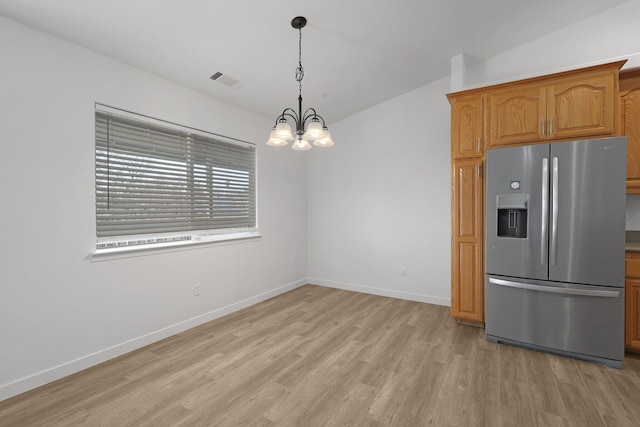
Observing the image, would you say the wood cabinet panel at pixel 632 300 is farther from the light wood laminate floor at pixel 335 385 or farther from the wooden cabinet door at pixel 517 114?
the wooden cabinet door at pixel 517 114

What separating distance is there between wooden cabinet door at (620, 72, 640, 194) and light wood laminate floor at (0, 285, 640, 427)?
62.9 inches

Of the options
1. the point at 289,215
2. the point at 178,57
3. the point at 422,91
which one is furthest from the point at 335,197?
the point at 178,57

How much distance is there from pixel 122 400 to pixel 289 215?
3101 mm

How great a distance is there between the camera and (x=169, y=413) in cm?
191

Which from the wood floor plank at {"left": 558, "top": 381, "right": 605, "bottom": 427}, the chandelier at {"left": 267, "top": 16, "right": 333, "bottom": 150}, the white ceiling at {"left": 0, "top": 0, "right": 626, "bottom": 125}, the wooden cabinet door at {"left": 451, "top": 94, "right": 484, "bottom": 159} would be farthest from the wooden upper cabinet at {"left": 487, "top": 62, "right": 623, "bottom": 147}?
the wood floor plank at {"left": 558, "top": 381, "right": 605, "bottom": 427}

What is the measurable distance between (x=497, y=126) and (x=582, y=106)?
661 mm

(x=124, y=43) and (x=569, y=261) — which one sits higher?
(x=124, y=43)

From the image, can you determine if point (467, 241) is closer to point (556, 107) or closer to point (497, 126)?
point (497, 126)

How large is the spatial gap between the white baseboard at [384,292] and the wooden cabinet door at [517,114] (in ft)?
6.93

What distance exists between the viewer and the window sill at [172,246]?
257 centimetres

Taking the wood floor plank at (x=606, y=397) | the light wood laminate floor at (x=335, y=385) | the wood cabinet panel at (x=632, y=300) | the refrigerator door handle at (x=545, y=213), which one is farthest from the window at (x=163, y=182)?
the wood cabinet panel at (x=632, y=300)

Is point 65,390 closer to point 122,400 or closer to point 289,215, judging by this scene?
point 122,400

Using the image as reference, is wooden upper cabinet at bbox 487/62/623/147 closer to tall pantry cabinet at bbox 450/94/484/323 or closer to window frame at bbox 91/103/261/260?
tall pantry cabinet at bbox 450/94/484/323

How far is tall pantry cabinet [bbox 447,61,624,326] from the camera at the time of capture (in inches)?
104
